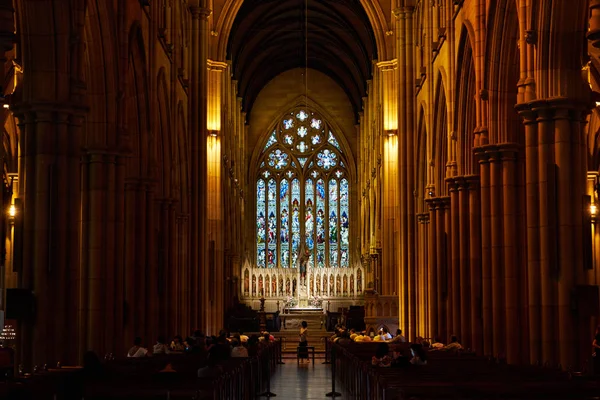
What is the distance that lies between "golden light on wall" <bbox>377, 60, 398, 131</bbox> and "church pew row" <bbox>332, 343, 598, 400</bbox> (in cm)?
2343

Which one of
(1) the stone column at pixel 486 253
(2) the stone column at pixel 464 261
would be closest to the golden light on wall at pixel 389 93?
(2) the stone column at pixel 464 261

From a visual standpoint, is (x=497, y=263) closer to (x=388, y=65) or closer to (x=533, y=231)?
(x=533, y=231)

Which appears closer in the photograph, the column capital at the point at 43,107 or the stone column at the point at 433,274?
the column capital at the point at 43,107

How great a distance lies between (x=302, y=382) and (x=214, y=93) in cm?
2014

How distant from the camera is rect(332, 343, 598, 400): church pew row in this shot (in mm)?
11070

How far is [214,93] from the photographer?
4384 cm

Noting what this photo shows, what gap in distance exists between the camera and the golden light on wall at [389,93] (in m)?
42.9

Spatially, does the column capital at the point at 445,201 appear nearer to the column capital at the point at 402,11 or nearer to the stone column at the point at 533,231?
the column capital at the point at 402,11

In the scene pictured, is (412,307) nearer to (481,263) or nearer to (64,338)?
(481,263)

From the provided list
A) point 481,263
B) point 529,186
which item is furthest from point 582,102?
point 481,263

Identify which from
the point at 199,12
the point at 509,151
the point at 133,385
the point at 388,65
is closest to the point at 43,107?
the point at 133,385

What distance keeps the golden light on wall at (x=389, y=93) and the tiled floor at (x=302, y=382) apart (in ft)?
40.5

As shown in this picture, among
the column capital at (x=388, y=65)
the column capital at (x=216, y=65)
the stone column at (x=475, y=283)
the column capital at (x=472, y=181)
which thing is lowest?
the stone column at (x=475, y=283)

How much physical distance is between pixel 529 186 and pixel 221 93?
93.8 feet
